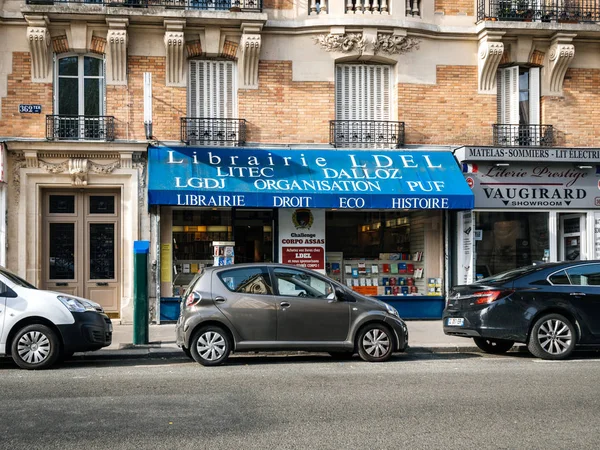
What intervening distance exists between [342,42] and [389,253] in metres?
4.94

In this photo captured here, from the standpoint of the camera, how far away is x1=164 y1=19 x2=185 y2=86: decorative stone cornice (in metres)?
16.7

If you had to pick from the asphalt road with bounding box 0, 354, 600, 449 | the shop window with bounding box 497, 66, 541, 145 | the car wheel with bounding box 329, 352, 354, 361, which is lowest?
the car wheel with bounding box 329, 352, 354, 361

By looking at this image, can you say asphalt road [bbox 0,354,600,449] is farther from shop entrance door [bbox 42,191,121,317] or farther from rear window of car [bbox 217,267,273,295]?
shop entrance door [bbox 42,191,121,317]

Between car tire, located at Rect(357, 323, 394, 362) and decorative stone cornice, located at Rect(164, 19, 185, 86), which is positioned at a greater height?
decorative stone cornice, located at Rect(164, 19, 185, 86)

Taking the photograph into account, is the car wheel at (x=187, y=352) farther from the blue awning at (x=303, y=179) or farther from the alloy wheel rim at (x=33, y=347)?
the blue awning at (x=303, y=179)

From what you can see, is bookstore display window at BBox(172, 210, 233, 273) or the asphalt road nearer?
the asphalt road

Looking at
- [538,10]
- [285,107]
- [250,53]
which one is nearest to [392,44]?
[285,107]

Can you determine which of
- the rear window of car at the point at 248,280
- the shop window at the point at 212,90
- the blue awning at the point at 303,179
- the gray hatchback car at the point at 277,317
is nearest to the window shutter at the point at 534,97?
the blue awning at the point at 303,179

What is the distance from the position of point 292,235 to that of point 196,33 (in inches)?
196

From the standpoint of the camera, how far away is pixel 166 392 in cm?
887

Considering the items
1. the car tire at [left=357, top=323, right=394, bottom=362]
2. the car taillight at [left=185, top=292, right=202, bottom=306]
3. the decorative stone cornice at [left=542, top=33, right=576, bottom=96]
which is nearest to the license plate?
Answer: the car tire at [left=357, top=323, right=394, bottom=362]

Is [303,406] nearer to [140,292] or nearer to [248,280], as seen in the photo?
[248,280]

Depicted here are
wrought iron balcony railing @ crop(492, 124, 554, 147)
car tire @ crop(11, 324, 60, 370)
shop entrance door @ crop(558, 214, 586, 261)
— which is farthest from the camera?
shop entrance door @ crop(558, 214, 586, 261)

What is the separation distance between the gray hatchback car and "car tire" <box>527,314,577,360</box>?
2096 mm
